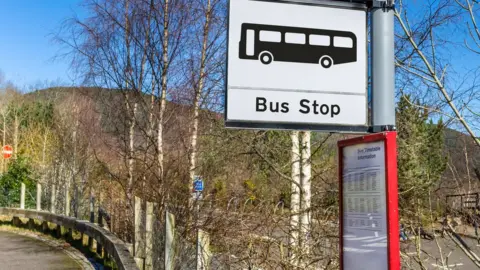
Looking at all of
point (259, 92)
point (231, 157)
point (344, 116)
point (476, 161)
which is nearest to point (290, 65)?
point (259, 92)

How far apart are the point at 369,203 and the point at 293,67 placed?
0.56 metres

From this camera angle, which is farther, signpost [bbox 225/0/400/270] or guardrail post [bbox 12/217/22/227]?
guardrail post [bbox 12/217/22/227]

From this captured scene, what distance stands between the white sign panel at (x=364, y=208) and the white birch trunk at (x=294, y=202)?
2.73 m

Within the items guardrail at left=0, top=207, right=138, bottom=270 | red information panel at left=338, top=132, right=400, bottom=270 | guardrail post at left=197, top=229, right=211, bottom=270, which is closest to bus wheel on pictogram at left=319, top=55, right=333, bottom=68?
red information panel at left=338, top=132, right=400, bottom=270

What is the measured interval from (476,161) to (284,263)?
1853mm

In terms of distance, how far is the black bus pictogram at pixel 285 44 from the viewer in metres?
1.99

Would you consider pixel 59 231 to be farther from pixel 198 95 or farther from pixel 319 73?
pixel 319 73

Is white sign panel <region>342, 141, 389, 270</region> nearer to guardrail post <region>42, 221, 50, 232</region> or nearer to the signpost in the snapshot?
the signpost

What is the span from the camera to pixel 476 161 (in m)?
4.63

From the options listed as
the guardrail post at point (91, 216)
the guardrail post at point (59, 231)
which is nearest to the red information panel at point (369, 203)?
the guardrail post at point (91, 216)

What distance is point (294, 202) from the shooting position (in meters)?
7.44

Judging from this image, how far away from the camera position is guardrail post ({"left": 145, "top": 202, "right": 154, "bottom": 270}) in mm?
6680

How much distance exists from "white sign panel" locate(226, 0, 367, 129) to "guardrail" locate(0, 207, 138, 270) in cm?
Result: 519

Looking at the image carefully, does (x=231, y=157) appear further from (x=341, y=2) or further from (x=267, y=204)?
(x=341, y=2)
